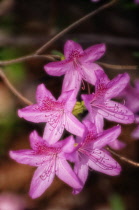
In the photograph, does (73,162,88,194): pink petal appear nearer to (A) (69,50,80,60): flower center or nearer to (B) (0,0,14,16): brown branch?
(A) (69,50,80,60): flower center

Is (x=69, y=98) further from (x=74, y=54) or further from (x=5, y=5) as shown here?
(x=5, y=5)

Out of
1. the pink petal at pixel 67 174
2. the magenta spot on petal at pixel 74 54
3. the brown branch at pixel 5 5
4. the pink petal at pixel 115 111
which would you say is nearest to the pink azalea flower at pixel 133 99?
the pink petal at pixel 115 111

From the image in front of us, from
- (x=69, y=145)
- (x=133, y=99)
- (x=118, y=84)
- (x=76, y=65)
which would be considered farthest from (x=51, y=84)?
(x=69, y=145)

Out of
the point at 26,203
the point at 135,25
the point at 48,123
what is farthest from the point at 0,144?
the point at 135,25

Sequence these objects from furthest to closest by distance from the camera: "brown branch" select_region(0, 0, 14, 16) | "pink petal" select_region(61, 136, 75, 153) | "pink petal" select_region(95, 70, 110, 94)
→ "brown branch" select_region(0, 0, 14, 16) < "pink petal" select_region(95, 70, 110, 94) < "pink petal" select_region(61, 136, 75, 153)

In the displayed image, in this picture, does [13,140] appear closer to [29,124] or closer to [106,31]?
[29,124]

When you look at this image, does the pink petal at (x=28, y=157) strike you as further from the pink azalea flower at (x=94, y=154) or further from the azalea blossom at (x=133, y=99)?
the azalea blossom at (x=133, y=99)

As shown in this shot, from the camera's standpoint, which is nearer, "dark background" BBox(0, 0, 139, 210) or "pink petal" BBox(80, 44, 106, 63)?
"pink petal" BBox(80, 44, 106, 63)

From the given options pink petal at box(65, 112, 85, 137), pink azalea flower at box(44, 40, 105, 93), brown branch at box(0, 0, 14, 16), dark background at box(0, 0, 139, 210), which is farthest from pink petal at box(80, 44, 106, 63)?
brown branch at box(0, 0, 14, 16)
